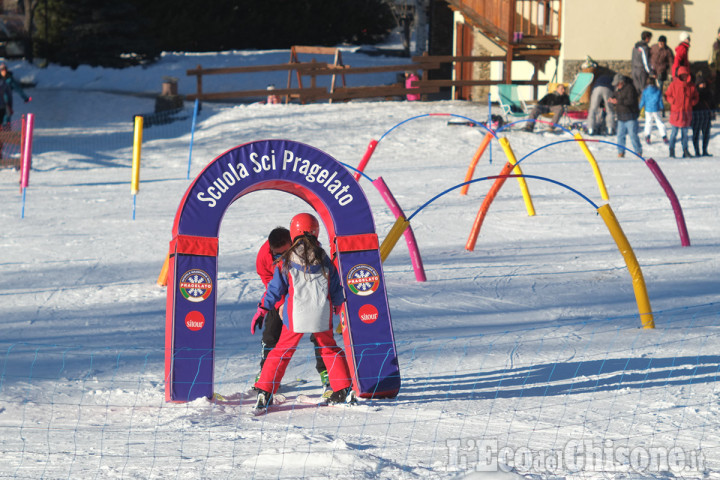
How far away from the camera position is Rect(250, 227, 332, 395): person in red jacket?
6.29 metres

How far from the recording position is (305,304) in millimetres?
5910

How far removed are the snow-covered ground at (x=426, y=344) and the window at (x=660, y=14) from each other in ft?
22.2

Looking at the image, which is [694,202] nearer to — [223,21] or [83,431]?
[83,431]

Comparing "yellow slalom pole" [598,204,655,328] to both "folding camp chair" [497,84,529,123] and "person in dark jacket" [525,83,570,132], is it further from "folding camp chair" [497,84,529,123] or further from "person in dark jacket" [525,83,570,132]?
"folding camp chair" [497,84,529,123]

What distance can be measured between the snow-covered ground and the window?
678cm

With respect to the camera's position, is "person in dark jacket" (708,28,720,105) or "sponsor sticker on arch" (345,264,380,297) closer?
"sponsor sticker on arch" (345,264,380,297)

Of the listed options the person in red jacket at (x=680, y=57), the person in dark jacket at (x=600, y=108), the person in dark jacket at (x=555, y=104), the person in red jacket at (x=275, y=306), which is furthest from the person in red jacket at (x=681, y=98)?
the person in red jacket at (x=275, y=306)

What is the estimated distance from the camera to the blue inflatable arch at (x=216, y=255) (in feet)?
20.4

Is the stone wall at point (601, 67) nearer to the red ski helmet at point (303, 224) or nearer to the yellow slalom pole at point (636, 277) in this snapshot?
the yellow slalom pole at point (636, 277)

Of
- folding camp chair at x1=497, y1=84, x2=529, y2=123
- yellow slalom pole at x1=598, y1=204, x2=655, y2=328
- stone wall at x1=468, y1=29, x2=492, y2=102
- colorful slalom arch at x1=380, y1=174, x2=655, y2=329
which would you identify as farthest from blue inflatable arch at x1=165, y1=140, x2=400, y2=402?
stone wall at x1=468, y1=29, x2=492, y2=102

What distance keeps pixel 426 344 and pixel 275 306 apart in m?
1.73

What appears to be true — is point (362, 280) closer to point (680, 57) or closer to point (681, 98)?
point (681, 98)

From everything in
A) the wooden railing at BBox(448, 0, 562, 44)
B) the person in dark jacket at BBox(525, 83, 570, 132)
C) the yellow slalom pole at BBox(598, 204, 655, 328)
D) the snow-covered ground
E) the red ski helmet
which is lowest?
the snow-covered ground

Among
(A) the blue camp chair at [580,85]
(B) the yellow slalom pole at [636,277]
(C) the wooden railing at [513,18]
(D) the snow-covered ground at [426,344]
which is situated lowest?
(D) the snow-covered ground at [426,344]
